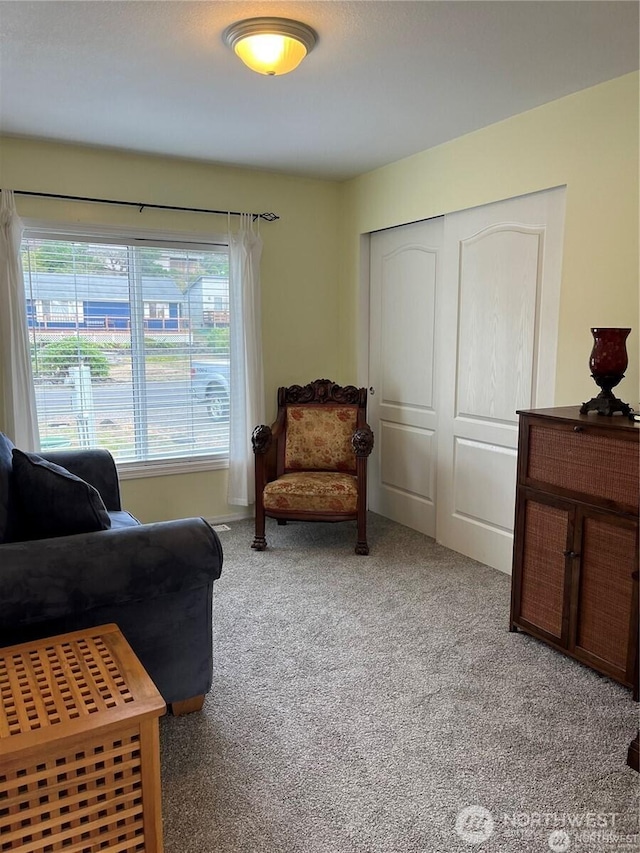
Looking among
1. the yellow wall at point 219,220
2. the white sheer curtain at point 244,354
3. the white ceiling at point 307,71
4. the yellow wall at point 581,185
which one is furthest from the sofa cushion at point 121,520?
the yellow wall at point 581,185

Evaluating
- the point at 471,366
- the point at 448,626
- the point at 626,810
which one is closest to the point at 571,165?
the point at 471,366

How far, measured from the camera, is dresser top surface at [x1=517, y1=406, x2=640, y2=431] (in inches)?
90.6

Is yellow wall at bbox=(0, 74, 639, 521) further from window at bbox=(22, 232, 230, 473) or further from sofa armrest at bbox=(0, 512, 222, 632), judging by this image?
sofa armrest at bbox=(0, 512, 222, 632)

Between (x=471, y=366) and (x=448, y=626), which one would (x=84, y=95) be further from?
(x=448, y=626)

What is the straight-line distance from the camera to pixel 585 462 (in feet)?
7.99

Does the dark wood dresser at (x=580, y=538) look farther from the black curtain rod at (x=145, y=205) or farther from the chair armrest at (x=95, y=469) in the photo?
the black curtain rod at (x=145, y=205)

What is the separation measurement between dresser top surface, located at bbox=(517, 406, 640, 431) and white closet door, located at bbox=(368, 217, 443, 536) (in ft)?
4.69

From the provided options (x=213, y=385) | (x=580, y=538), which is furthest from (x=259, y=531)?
(x=580, y=538)

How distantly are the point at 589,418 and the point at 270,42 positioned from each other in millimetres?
1878

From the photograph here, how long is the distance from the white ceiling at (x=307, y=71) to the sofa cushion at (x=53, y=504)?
159 cm

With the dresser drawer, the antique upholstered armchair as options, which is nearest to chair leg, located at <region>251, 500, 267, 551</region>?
the antique upholstered armchair

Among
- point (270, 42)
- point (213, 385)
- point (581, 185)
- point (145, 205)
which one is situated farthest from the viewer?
point (213, 385)

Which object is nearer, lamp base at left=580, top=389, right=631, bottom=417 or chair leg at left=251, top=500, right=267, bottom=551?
lamp base at left=580, top=389, right=631, bottom=417

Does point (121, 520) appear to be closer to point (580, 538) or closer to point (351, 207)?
point (580, 538)
